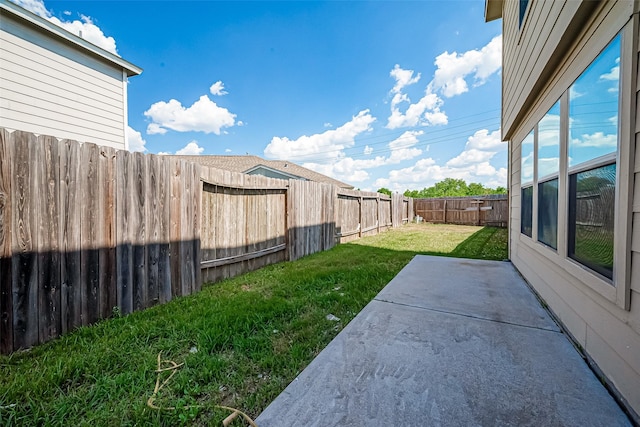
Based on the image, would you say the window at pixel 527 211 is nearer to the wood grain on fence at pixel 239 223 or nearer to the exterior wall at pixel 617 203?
the exterior wall at pixel 617 203

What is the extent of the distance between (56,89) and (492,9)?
8.83 meters

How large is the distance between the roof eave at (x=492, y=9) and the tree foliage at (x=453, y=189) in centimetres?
2118

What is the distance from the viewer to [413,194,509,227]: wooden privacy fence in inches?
496

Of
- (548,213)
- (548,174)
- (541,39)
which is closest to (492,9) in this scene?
(541,39)

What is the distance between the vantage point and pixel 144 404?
51.9 inches

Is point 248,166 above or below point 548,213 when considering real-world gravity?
above

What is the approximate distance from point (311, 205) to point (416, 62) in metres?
11.1

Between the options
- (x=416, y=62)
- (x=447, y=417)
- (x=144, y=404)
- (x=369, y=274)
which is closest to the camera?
(x=447, y=417)

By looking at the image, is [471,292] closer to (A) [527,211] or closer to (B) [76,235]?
(A) [527,211]

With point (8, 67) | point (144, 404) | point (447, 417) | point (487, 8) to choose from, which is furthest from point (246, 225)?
point (487, 8)

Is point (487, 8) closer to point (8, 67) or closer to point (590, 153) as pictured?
point (590, 153)

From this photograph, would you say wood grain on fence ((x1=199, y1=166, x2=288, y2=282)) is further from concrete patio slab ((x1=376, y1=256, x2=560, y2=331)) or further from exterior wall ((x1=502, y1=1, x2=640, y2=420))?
exterior wall ((x1=502, y1=1, x2=640, y2=420))

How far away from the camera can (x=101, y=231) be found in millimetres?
2277

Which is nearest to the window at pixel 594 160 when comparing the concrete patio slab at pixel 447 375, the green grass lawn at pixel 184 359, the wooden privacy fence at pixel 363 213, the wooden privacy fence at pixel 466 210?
the concrete patio slab at pixel 447 375
